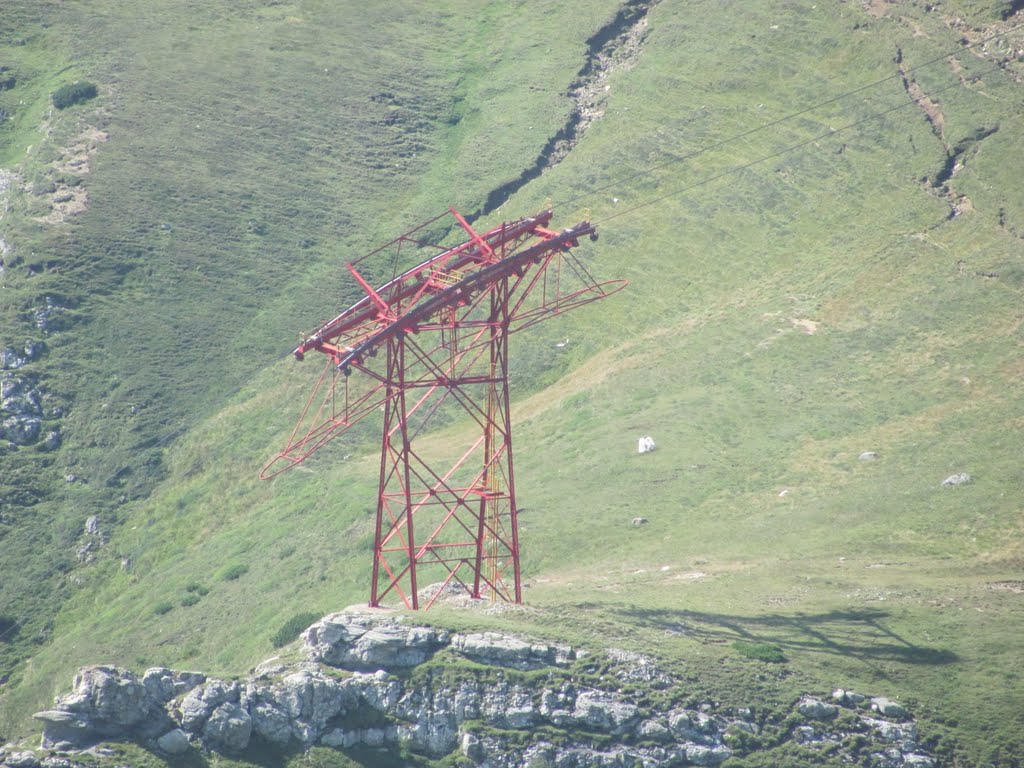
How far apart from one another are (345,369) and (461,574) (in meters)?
19.8

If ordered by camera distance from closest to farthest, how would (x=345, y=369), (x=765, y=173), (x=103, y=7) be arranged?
1. (x=345, y=369)
2. (x=765, y=173)
3. (x=103, y=7)

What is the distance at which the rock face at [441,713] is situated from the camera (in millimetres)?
43344

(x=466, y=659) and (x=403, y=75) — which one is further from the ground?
(x=403, y=75)

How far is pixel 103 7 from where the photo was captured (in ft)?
479

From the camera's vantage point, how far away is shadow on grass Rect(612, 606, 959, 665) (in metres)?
49.5

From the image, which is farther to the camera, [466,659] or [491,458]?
[491,458]

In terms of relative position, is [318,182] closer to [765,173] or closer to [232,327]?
[232,327]

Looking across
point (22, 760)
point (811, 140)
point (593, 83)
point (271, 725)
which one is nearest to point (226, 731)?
point (271, 725)

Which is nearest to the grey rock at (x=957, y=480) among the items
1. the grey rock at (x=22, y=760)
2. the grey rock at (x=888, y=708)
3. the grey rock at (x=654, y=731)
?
the grey rock at (x=888, y=708)

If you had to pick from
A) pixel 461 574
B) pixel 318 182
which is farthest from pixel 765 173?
pixel 461 574

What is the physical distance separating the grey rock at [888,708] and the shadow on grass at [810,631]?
3.51 m

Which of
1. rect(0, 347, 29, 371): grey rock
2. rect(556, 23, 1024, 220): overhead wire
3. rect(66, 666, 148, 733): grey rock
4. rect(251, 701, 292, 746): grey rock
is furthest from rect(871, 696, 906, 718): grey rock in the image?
rect(0, 347, 29, 371): grey rock

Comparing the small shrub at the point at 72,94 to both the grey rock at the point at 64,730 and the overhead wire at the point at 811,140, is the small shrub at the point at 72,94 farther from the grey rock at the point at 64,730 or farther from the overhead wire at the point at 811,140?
the grey rock at the point at 64,730

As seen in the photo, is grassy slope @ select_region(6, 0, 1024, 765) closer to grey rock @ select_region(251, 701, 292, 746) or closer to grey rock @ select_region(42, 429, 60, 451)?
grey rock @ select_region(42, 429, 60, 451)
